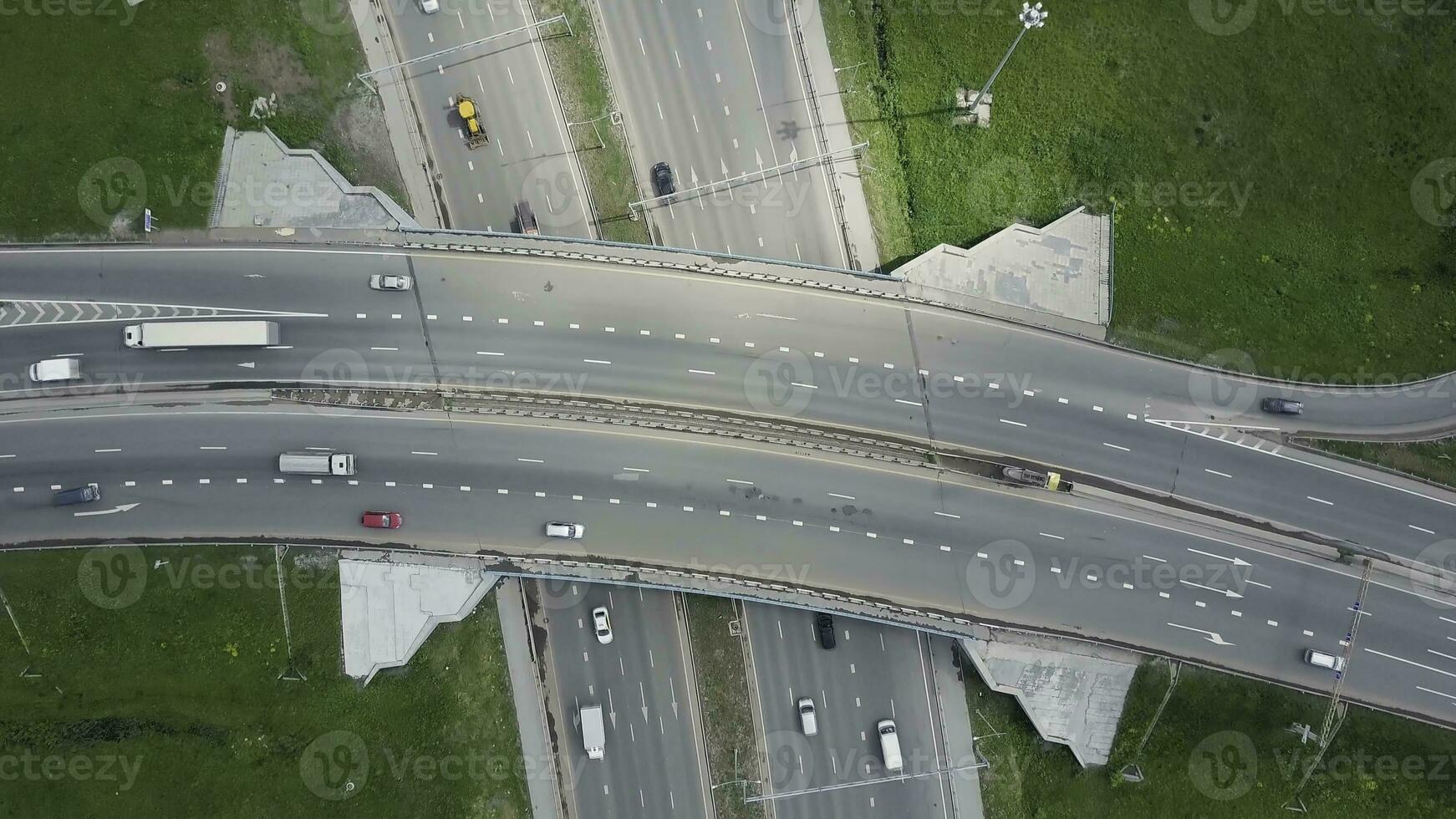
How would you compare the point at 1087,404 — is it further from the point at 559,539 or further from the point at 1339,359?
the point at 559,539

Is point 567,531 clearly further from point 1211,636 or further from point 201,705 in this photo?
point 1211,636

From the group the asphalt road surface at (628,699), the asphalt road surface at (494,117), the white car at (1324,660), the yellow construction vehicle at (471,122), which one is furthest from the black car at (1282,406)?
the yellow construction vehicle at (471,122)

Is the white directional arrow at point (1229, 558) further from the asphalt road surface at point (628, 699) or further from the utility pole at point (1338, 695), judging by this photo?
the asphalt road surface at point (628, 699)

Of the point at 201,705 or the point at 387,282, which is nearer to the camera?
the point at 201,705

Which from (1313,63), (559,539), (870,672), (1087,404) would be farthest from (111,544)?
(1313,63)

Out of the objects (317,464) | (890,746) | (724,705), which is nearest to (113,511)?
(317,464)

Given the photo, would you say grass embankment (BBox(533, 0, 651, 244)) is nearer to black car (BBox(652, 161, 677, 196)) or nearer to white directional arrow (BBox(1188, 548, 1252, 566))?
black car (BBox(652, 161, 677, 196))

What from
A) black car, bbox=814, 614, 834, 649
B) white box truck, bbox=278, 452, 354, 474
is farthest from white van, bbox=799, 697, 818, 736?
white box truck, bbox=278, 452, 354, 474
